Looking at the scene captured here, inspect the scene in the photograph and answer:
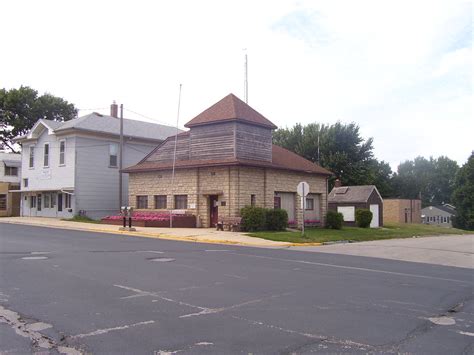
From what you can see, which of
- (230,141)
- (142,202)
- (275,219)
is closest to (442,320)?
(275,219)

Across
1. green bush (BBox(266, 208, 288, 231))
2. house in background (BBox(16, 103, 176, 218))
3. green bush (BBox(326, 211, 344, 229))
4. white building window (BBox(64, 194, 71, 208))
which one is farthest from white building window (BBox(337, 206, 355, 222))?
white building window (BBox(64, 194, 71, 208))

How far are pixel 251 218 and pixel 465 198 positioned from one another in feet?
203

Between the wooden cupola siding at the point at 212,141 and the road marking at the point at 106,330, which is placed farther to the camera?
the wooden cupola siding at the point at 212,141

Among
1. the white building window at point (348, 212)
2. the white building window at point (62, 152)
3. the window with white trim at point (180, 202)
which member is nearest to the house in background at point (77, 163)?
the white building window at point (62, 152)

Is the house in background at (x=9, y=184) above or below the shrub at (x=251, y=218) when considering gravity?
above

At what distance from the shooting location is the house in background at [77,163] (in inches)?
1448

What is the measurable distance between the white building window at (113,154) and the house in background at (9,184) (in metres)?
11.1

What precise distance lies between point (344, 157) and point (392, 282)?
4642cm

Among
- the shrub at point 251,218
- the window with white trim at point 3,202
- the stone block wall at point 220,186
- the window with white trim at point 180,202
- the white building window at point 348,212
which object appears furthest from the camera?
the white building window at point 348,212

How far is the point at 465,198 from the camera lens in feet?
255

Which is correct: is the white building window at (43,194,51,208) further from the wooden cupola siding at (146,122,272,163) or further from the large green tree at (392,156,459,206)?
the large green tree at (392,156,459,206)

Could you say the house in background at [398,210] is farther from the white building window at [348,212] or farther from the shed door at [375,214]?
the white building window at [348,212]

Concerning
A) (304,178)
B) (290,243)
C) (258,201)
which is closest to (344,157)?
(304,178)

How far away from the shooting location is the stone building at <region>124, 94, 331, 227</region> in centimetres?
2925
